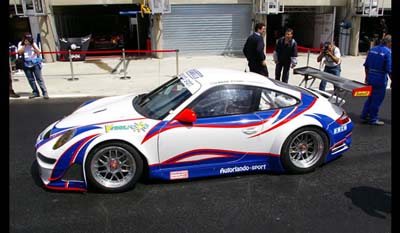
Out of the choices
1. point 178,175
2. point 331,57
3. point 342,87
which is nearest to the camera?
point 178,175

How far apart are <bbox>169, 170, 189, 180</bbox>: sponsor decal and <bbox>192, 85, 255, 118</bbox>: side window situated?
72cm

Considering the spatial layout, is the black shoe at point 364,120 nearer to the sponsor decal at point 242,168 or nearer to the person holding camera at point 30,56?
the sponsor decal at point 242,168

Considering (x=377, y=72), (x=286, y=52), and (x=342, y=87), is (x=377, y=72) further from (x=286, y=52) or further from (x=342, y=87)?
(x=286, y=52)

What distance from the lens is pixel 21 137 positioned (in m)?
5.91

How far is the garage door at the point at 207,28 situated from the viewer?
1605 centimetres

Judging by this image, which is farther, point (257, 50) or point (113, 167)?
point (257, 50)

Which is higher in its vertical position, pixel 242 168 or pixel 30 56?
pixel 30 56

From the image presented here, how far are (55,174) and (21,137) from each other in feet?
8.31

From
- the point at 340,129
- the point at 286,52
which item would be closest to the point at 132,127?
the point at 340,129

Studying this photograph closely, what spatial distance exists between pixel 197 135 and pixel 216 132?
0.24 meters

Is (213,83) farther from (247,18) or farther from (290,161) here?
(247,18)

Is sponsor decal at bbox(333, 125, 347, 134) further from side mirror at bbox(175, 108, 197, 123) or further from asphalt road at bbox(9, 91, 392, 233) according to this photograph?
side mirror at bbox(175, 108, 197, 123)

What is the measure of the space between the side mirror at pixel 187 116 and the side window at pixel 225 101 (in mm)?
161

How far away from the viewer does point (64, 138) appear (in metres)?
3.92
